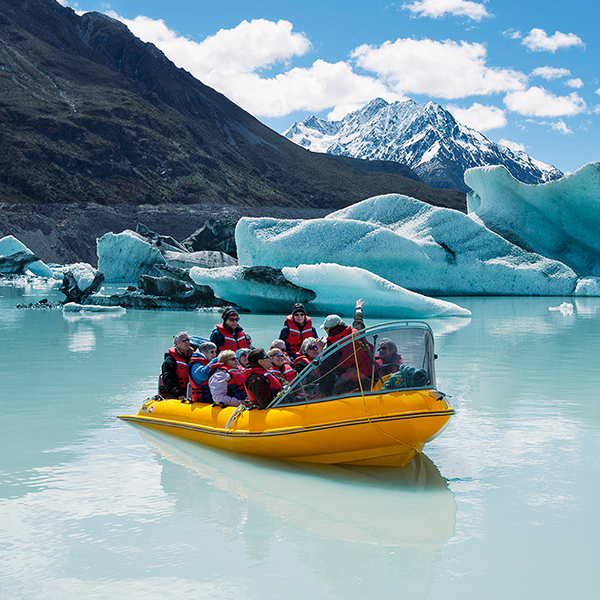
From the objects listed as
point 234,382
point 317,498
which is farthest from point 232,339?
point 317,498

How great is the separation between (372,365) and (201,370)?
1.59 meters

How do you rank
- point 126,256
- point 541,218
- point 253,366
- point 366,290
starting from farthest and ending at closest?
point 126,256
point 541,218
point 366,290
point 253,366

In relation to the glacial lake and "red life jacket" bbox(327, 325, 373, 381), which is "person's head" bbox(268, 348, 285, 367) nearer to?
the glacial lake

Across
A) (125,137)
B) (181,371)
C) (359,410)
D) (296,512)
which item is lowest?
(296,512)

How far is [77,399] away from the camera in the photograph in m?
6.62

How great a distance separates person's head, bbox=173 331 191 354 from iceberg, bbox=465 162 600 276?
20329 mm

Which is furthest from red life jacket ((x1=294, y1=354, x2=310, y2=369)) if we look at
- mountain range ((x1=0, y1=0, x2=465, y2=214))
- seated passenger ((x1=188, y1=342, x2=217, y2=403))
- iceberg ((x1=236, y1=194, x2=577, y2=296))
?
mountain range ((x1=0, y1=0, x2=465, y2=214))

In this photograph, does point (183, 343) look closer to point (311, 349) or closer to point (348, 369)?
point (311, 349)

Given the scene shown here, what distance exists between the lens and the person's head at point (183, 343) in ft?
17.9

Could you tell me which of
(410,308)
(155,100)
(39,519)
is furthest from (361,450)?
(155,100)

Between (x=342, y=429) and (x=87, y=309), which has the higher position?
(x=87, y=309)

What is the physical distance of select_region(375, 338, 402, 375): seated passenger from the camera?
4.17 m

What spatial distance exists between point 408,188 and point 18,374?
92720 mm

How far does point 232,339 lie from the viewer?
20.7 ft
